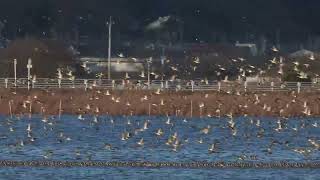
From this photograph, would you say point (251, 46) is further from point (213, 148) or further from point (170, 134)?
point (213, 148)

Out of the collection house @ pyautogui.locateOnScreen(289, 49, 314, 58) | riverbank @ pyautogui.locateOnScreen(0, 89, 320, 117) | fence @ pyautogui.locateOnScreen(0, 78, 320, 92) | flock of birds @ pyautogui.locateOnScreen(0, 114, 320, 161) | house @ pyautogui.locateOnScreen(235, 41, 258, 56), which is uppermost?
house @ pyautogui.locateOnScreen(235, 41, 258, 56)

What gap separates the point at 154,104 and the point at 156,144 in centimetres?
2069

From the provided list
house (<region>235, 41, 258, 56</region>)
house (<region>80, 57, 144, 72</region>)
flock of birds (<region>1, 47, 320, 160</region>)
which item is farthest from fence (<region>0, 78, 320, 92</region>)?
house (<region>235, 41, 258, 56</region>)

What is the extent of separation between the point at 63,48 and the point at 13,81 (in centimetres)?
3054

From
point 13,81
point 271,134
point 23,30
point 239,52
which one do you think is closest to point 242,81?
point 13,81

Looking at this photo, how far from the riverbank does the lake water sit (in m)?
0.77

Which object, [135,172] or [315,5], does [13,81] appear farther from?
[315,5]

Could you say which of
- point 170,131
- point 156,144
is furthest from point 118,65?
point 156,144

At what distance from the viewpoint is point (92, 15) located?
17200cm

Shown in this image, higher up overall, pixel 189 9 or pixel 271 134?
pixel 189 9

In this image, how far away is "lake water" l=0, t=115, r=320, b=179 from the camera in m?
59.8

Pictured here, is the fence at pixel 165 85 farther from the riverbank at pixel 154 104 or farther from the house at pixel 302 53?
the house at pixel 302 53

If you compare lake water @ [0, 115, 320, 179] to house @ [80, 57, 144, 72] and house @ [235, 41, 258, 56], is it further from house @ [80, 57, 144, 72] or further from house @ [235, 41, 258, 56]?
house @ [235, 41, 258, 56]

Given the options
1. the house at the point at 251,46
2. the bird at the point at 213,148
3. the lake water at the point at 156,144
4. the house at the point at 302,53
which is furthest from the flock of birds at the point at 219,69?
the bird at the point at 213,148
